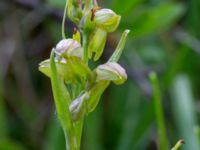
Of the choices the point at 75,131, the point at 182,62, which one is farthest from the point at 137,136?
the point at 75,131

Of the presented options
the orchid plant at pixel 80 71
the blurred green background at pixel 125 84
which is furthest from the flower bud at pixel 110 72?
the blurred green background at pixel 125 84

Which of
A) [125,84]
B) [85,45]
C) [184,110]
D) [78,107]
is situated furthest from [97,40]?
[125,84]

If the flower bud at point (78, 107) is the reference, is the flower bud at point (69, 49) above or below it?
above

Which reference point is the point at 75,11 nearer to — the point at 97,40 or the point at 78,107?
the point at 97,40

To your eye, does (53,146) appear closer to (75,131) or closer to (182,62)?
(182,62)

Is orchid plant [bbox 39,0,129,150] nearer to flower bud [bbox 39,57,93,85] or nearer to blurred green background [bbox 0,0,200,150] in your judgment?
flower bud [bbox 39,57,93,85]

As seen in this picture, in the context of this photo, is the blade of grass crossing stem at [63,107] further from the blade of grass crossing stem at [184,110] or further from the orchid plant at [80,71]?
the blade of grass crossing stem at [184,110]


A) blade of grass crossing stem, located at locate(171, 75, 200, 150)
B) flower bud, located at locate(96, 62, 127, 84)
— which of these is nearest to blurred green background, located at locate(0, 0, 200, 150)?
blade of grass crossing stem, located at locate(171, 75, 200, 150)
